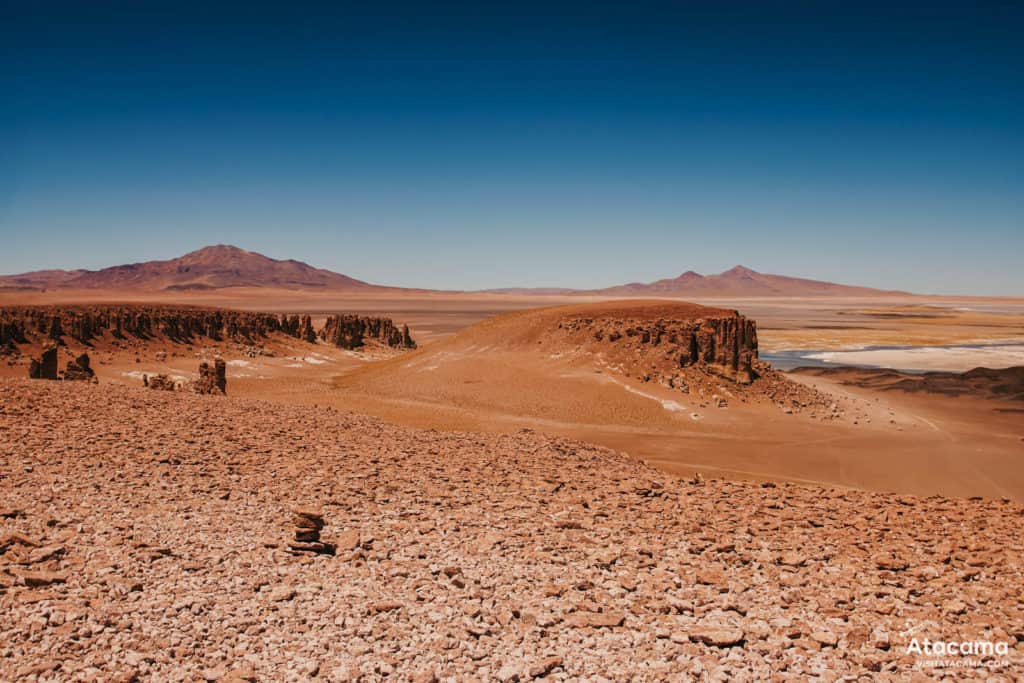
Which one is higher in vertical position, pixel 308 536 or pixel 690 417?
pixel 308 536

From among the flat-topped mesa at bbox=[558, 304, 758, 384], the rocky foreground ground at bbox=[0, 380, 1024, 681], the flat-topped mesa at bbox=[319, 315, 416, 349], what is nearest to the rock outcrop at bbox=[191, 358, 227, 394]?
the rocky foreground ground at bbox=[0, 380, 1024, 681]

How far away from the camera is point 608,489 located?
29.9 feet

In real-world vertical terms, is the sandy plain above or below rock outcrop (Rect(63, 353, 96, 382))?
below

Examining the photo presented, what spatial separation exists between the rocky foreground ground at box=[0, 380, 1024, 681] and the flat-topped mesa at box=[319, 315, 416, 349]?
3839 centimetres

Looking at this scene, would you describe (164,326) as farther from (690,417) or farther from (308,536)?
(308,536)

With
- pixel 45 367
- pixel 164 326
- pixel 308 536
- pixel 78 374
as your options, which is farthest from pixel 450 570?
pixel 164 326

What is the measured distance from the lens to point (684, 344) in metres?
25.2

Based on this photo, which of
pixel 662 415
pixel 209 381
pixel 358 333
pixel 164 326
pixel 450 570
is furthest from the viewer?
pixel 358 333

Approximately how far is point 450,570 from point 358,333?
4411cm

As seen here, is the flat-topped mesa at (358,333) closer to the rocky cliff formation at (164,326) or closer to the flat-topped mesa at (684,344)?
the rocky cliff formation at (164,326)

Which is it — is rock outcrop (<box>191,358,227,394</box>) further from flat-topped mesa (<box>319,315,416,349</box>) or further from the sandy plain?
flat-topped mesa (<box>319,315,416,349</box>)

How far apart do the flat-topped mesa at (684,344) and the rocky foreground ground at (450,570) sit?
15.3 m

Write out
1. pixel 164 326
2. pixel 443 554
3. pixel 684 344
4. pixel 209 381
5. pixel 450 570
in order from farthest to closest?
pixel 164 326
pixel 684 344
pixel 209 381
pixel 443 554
pixel 450 570

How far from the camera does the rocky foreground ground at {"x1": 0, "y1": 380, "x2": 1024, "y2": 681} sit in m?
5.12
